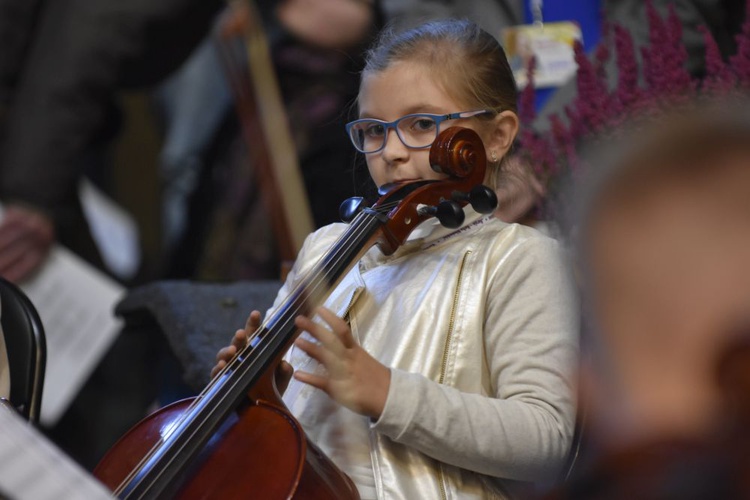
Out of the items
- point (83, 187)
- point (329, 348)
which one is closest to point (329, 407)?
point (329, 348)

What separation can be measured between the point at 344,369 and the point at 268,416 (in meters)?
0.10

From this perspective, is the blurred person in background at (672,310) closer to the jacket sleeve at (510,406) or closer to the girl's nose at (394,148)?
the jacket sleeve at (510,406)

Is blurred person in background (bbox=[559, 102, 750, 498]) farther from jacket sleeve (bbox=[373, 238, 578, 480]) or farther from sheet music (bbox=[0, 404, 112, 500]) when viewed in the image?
jacket sleeve (bbox=[373, 238, 578, 480])

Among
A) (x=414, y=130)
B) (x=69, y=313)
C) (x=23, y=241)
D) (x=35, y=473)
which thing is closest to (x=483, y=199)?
(x=414, y=130)

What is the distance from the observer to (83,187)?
3.10 meters

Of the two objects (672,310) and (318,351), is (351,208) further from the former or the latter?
(672,310)

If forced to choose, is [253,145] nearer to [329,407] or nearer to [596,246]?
[329,407]

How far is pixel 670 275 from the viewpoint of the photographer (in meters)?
0.38

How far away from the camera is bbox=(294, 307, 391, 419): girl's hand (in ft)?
3.32

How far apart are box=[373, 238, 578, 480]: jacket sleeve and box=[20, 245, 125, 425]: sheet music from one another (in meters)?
1.29

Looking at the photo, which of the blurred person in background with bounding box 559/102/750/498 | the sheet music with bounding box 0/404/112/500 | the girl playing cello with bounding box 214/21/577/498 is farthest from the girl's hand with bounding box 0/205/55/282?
the blurred person in background with bounding box 559/102/750/498

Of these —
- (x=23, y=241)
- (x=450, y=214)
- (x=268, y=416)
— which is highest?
(x=450, y=214)

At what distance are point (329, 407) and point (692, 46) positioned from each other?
3.99 feet

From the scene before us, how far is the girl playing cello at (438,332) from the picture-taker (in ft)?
3.55
